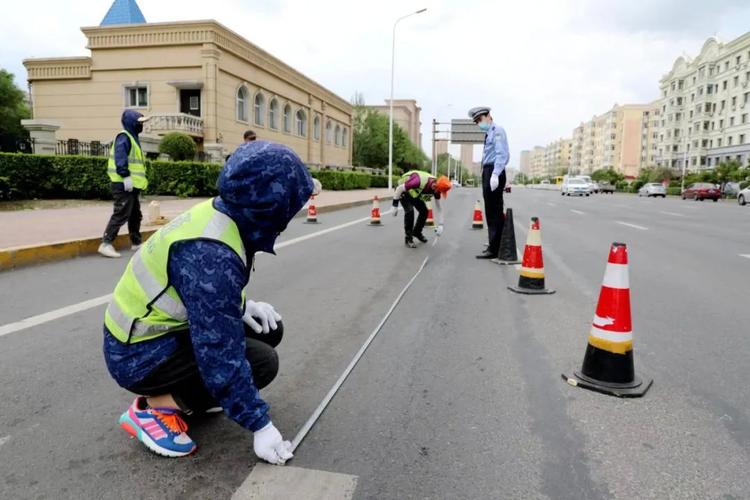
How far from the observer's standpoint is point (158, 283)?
6.49 ft

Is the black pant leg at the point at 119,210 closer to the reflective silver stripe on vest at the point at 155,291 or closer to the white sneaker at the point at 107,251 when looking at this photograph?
the white sneaker at the point at 107,251

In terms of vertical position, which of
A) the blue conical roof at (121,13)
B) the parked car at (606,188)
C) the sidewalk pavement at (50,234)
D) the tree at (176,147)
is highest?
the blue conical roof at (121,13)

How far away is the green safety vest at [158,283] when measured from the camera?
74.6 inches

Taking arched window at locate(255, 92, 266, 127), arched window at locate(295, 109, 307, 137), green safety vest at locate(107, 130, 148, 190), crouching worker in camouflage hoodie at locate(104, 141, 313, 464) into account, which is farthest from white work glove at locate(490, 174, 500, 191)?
arched window at locate(295, 109, 307, 137)

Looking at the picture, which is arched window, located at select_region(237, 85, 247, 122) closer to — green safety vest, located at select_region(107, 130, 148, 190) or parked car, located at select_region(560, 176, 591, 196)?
green safety vest, located at select_region(107, 130, 148, 190)

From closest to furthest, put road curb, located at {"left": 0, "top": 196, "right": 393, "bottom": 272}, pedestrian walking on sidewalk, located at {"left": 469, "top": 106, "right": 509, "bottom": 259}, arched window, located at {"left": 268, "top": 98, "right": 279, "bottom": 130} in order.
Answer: road curb, located at {"left": 0, "top": 196, "right": 393, "bottom": 272} < pedestrian walking on sidewalk, located at {"left": 469, "top": 106, "right": 509, "bottom": 259} < arched window, located at {"left": 268, "top": 98, "right": 279, "bottom": 130}

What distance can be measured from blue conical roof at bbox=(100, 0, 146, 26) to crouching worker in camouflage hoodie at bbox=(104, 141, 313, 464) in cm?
3773

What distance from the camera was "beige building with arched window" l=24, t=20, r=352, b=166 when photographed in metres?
27.8

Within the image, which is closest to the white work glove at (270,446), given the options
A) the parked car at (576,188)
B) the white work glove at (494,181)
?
the white work glove at (494,181)

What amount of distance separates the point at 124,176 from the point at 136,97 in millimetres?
25639

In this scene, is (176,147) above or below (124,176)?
above

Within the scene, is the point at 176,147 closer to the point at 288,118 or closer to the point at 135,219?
the point at 135,219

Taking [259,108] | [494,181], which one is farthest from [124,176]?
[259,108]

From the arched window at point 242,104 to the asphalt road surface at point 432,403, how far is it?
27050 mm
